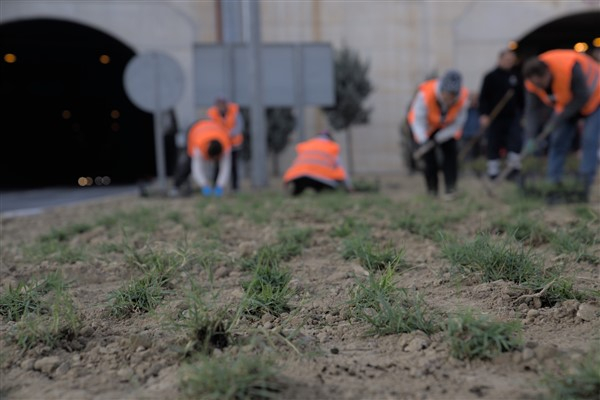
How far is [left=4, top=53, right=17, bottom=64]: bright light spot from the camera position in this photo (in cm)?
2256

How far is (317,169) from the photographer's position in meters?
7.87

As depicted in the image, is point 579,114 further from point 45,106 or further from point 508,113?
point 45,106

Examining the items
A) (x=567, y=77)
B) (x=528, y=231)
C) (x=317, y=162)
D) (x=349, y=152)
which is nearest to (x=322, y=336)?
(x=528, y=231)

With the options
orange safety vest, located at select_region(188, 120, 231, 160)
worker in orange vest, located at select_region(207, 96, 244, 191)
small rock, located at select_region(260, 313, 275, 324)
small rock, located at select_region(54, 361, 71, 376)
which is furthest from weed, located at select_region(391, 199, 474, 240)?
worker in orange vest, located at select_region(207, 96, 244, 191)

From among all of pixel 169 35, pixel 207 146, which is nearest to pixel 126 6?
pixel 169 35

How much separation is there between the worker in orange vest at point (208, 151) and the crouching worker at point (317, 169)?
128cm

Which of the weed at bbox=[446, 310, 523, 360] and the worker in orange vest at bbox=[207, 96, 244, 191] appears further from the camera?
the worker in orange vest at bbox=[207, 96, 244, 191]

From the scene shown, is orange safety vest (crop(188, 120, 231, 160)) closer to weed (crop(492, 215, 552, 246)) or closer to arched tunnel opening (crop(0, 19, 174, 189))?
weed (crop(492, 215, 552, 246))

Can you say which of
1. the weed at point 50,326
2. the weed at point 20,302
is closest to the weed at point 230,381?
the weed at point 50,326

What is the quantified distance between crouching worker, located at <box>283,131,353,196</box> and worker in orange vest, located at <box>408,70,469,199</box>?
1175 mm

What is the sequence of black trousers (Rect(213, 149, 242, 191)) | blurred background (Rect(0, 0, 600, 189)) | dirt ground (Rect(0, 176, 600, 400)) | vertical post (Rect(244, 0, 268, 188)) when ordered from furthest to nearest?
blurred background (Rect(0, 0, 600, 189)) < vertical post (Rect(244, 0, 268, 188)) < black trousers (Rect(213, 149, 242, 191)) < dirt ground (Rect(0, 176, 600, 400))

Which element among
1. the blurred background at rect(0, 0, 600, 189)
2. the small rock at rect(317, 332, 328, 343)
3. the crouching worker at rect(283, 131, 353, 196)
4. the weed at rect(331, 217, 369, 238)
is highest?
the blurred background at rect(0, 0, 600, 189)

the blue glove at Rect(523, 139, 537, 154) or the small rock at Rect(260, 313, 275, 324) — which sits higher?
the blue glove at Rect(523, 139, 537, 154)

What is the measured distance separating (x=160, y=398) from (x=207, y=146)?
7.34 m
